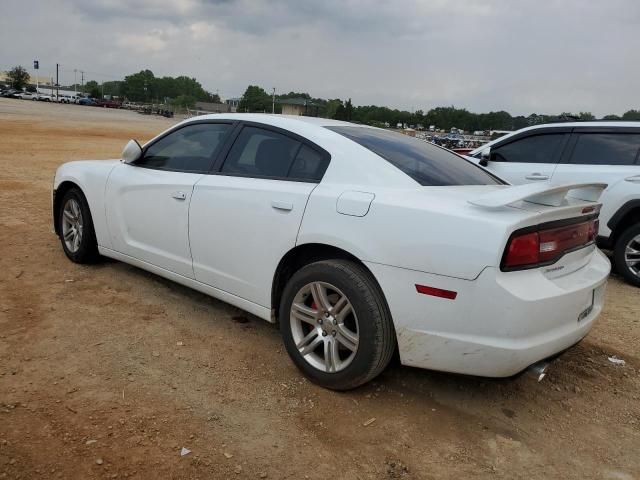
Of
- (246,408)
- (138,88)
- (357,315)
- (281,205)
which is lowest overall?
(246,408)

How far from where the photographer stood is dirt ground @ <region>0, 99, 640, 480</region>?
96.4 inches

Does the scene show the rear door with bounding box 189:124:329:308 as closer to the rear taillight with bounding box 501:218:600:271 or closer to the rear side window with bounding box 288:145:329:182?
the rear side window with bounding box 288:145:329:182

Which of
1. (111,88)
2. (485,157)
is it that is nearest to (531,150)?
(485,157)

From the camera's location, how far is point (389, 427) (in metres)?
2.78

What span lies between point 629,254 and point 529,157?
1.71 metres

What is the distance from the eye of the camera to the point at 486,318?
2498mm

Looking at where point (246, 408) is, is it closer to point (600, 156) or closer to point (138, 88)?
point (600, 156)

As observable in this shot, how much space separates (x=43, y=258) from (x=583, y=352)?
479 cm

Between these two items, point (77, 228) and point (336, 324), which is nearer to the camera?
point (336, 324)

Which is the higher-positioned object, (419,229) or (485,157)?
(485,157)

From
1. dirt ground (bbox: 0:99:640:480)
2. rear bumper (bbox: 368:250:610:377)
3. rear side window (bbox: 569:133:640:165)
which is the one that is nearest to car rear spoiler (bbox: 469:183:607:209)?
rear bumper (bbox: 368:250:610:377)

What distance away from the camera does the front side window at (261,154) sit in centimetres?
345

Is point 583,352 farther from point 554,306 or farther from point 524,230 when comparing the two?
point 524,230

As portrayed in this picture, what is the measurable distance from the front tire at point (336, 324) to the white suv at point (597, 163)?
325cm
